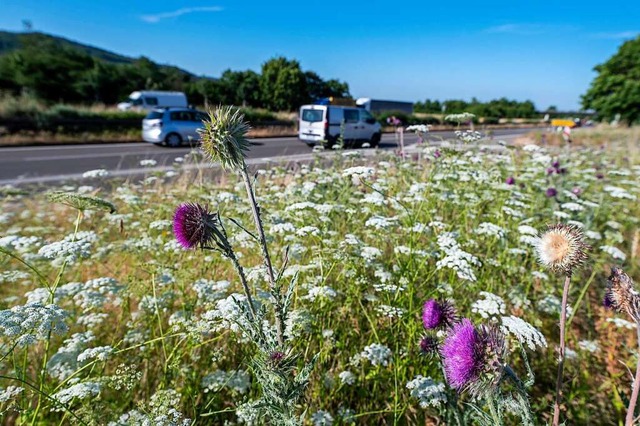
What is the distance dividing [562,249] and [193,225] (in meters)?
1.21

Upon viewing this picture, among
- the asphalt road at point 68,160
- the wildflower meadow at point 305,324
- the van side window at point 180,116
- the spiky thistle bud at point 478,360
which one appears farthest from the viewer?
the van side window at point 180,116

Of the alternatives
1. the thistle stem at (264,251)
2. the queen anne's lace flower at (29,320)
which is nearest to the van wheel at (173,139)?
the queen anne's lace flower at (29,320)

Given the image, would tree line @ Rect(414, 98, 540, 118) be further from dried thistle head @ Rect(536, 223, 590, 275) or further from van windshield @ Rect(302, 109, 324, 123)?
dried thistle head @ Rect(536, 223, 590, 275)

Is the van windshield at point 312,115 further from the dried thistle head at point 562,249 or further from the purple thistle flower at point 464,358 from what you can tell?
the purple thistle flower at point 464,358

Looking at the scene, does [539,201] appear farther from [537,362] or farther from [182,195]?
[182,195]

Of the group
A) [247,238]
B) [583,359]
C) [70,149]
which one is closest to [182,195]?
[247,238]

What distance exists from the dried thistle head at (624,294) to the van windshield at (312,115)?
1320cm

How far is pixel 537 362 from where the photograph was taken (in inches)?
93.7

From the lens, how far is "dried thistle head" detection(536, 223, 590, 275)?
43.1 inches

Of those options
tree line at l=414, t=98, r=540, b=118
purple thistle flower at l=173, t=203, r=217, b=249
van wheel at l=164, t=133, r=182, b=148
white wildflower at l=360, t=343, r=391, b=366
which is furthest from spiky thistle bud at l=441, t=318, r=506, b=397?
tree line at l=414, t=98, r=540, b=118

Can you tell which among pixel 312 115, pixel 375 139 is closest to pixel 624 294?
pixel 312 115

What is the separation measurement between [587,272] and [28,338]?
177 inches

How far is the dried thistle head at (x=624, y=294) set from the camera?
993mm

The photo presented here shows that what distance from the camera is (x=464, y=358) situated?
0.97 metres
